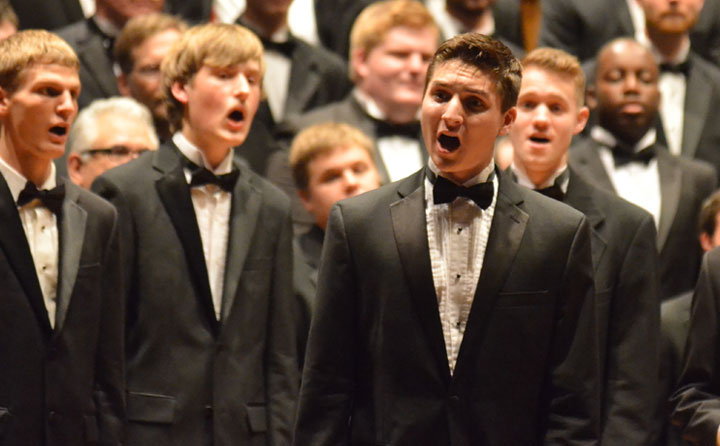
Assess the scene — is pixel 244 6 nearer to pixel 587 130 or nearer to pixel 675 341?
pixel 587 130

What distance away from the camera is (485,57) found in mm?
3326

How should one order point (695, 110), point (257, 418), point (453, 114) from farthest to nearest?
1. point (695, 110)
2. point (257, 418)
3. point (453, 114)

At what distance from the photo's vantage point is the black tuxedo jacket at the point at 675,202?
5559 millimetres

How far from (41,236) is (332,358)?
3.63 feet

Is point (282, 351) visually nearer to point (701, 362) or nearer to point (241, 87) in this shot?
point (241, 87)

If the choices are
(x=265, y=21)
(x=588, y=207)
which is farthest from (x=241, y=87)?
(x=265, y=21)

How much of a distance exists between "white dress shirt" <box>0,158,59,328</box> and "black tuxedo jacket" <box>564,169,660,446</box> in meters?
1.63

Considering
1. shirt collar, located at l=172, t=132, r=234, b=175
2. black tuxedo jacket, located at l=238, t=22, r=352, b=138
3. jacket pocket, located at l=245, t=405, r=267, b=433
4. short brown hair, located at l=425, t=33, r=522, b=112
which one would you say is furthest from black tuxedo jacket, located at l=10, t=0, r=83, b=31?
short brown hair, located at l=425, t=33, r=522, b=112

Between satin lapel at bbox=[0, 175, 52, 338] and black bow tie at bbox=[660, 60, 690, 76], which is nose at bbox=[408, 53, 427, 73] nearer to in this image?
black bow tie at bbox=[660, 60, 690, 76]

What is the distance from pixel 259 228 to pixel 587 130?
2714 millimetres

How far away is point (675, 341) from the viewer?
4656 millimetres

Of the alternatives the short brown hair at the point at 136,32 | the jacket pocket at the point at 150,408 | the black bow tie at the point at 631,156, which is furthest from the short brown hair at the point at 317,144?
the jacket pocket at the point at 150,408

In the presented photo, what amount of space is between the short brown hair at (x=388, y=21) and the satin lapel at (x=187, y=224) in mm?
1926

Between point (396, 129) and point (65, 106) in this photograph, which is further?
point (396, 129)
